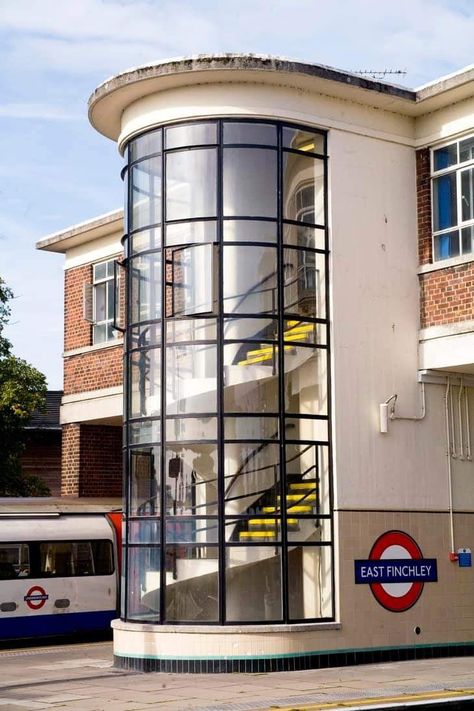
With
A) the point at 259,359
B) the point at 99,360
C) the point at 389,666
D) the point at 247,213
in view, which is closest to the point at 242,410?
the point at 259,359

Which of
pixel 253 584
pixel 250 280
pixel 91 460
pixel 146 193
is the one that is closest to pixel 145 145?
pixel 146 193

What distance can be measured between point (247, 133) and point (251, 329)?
2564 mm

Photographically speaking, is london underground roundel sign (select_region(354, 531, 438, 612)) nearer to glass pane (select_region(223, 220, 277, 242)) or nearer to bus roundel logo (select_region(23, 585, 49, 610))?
glass pane (select_region(223, 220, 277, 242))

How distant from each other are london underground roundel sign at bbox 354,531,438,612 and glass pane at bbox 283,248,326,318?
124 inches

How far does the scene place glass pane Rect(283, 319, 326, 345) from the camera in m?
15.7

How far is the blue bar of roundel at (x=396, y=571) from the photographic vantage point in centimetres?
1569

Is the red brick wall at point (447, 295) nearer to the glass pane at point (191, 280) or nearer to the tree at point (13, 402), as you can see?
the glass pane at point (191, 280)

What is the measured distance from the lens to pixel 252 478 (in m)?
15.3

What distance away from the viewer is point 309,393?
627 inches

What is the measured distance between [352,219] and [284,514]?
4.13 meters

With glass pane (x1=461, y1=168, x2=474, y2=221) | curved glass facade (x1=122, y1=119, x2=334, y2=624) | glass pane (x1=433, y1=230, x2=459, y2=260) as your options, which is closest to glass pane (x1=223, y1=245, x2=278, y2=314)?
curved glass facade (x1=122, y1=119, x2=334, y2=624)

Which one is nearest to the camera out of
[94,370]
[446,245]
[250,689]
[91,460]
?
[250,689]

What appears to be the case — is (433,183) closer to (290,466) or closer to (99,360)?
(290,466)

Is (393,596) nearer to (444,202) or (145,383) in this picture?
(145,383)
